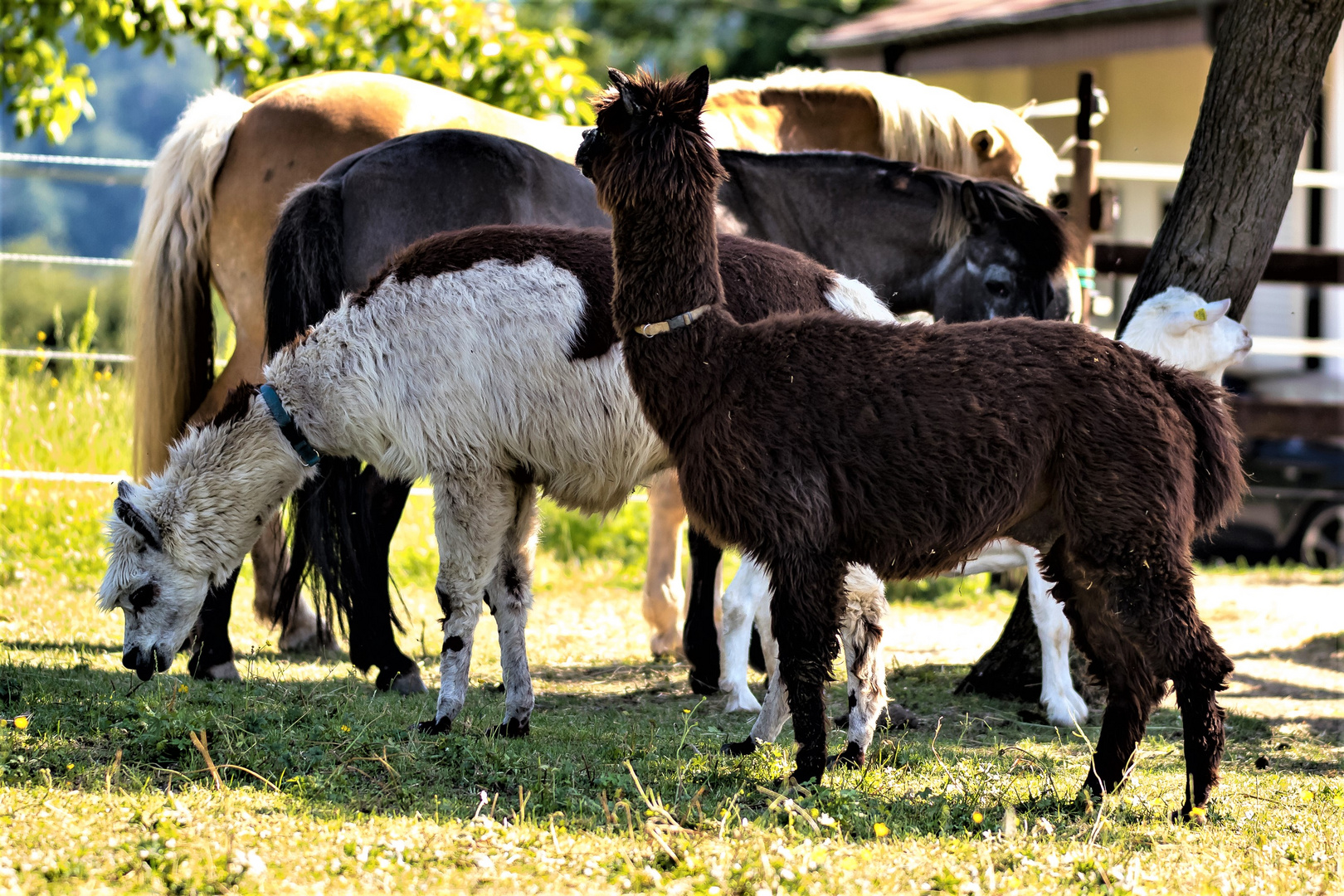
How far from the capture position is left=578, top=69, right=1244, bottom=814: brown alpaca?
3471 mm

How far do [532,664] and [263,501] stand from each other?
2.06m

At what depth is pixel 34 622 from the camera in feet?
20.6

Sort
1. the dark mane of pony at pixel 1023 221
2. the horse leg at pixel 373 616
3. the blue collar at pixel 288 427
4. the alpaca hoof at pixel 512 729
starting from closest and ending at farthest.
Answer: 1. the alpaca hoof at pixel 512 729
2. the blue collar at pixel 288 427
3. the horse leg at pixel 373 616
4. the dark mane of pony at pixel 1023 221

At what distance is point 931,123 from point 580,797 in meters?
5.33

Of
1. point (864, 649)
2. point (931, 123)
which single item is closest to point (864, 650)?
point (864, 649)

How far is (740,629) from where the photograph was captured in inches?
202

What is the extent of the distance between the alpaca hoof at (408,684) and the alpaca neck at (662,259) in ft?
7.83

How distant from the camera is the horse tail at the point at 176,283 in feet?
20.5

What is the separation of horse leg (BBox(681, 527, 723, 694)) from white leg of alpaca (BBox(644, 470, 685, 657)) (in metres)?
0.60

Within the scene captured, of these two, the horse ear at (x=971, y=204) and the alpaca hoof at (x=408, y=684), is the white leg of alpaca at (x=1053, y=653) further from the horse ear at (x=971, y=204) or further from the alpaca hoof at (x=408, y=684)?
the alpaca hoof at (x=408, y=684)

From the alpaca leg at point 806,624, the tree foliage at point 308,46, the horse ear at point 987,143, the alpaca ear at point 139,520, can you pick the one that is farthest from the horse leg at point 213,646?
the tree foliage at point 308,46

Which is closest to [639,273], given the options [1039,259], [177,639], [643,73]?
[643,73]

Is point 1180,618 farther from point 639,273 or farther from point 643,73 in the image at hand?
point 643,73

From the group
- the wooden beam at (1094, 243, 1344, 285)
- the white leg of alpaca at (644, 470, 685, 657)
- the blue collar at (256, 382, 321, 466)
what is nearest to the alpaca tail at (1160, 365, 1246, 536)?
the blue collar at (256, 382, 321, 466)
